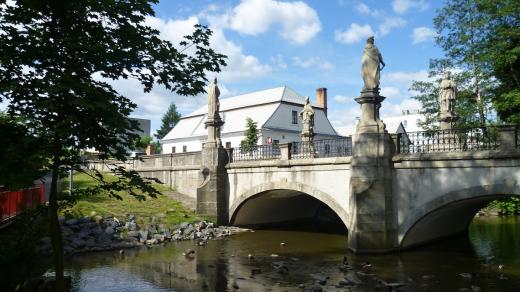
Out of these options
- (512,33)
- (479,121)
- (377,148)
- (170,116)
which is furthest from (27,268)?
(170,116)

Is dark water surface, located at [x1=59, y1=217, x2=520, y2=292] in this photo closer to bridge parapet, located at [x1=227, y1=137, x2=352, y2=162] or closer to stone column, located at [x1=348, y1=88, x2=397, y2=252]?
stone column, located at [x1=348, y1=88, x2=397, y2=252]

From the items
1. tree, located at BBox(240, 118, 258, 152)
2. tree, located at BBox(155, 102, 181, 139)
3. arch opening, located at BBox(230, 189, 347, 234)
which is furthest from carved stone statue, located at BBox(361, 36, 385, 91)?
tree, located at BBox(155, 102, 181, 139)

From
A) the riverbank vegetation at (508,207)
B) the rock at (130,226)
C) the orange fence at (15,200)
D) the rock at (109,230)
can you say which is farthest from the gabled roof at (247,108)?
the orange fence at (15,200)

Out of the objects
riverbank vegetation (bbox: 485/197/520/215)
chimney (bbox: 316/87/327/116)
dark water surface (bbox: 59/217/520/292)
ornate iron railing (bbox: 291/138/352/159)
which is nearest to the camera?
dark water surface (bbox: 59/217/520/292)

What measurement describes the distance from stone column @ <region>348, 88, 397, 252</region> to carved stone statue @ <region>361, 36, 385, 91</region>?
335mm

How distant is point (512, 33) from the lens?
22.1 m

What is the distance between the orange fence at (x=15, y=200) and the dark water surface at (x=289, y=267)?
8.15ft

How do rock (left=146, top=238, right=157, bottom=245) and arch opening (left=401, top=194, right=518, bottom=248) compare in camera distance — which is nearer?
arch opening (left=401, top=194, right=518, bottom=248)

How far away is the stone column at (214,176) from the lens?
2264 cm

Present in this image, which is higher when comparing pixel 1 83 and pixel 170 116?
pixel 170 116

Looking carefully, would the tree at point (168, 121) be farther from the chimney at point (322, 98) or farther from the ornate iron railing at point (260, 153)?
the ornate iron railing at point (260, 153)

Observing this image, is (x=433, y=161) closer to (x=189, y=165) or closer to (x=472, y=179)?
(x=472, y=179)

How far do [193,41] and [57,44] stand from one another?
6.45 ft

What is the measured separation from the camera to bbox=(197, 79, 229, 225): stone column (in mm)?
22641
